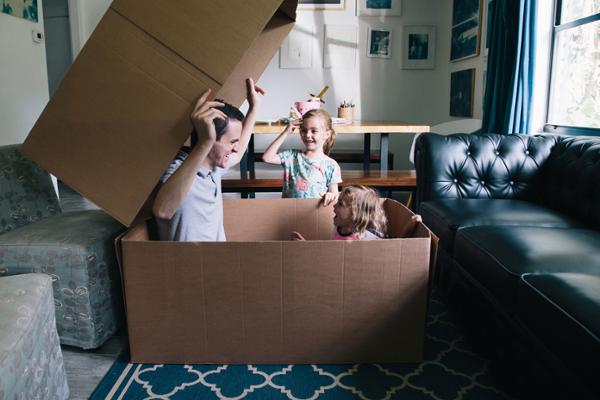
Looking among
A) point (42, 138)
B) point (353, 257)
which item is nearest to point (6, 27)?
point (42, 138)

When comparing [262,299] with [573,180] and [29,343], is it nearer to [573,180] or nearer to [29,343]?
[29,343]

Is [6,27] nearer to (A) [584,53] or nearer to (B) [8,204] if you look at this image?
(B) [8,204]

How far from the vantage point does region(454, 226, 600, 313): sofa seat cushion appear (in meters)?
1.40

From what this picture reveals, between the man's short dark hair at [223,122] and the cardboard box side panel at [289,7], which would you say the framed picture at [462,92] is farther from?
the man's short dark hair at [223,122]

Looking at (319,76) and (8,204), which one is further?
(319,76)

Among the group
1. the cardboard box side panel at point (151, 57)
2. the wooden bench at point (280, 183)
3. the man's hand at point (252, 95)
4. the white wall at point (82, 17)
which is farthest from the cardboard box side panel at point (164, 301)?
the white wall at point (82, 17)

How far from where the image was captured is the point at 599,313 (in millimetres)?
1067

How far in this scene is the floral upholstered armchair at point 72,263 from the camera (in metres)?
1.56

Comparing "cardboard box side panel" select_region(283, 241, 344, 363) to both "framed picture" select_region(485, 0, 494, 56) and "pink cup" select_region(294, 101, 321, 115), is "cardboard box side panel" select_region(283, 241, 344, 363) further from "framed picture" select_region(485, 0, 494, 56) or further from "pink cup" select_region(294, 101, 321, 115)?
"framed picture" select_region(485, 0, 494, 56)

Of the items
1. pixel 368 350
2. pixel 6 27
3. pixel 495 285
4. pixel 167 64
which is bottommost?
pixel 368 350

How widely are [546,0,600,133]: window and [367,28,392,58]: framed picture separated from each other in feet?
7.02

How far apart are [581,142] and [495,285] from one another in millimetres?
1229

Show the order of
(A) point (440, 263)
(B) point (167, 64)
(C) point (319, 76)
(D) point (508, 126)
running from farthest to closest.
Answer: (C) point (319, 76) → (D) point (508, 126) → (A) point (440, 263) → (B) point (167, 64)

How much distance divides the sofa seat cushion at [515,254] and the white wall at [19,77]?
2.66 m
